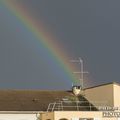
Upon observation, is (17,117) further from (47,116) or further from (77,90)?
(77,90)

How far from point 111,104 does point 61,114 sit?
12.6 meters

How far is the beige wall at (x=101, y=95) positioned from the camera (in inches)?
3287

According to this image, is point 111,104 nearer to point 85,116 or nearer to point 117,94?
point 117,94

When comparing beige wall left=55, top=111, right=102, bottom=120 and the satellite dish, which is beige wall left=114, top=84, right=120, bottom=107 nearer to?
beige wall left=55, top=111, right=102, bottom=120

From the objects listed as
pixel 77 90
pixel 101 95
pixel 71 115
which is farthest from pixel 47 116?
pixel 77 90

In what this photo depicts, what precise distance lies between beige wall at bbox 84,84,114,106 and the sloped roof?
270cm

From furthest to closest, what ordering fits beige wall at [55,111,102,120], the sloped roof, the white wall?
the sloped roof < the white wall < beige wall at [55,111,102,120]

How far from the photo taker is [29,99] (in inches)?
3605

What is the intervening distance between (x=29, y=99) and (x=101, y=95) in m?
12.1

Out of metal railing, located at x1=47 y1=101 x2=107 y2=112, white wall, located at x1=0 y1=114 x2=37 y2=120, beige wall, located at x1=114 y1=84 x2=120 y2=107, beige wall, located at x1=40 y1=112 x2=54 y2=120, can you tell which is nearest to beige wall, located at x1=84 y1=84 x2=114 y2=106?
metal railing, located at x1=47 y1=101 x2=107 y2=112

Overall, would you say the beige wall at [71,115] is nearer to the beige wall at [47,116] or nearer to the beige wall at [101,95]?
the beige wall at [47,116]

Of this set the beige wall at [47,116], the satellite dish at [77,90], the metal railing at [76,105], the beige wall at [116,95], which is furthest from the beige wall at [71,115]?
the satellite dish at [77,90]

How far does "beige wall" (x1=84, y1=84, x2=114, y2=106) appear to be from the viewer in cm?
8350

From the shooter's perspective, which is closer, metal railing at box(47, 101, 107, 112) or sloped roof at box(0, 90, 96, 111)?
metal railing at box(47, 101, 107, 112)
